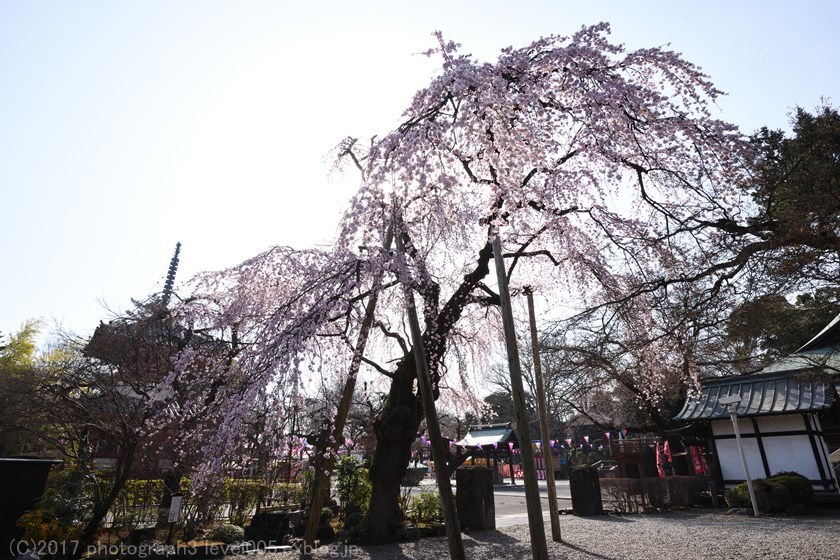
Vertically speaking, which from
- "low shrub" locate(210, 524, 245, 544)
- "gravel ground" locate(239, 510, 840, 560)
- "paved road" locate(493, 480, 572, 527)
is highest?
"low shrub" locate(210, 524, 245, 544)

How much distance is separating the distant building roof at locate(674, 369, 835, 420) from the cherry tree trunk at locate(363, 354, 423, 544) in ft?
30.4

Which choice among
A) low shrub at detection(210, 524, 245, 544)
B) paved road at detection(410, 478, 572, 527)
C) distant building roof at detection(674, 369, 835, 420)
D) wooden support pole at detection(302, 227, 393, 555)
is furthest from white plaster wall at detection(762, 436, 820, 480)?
low shrub at detection(210, 524, 245, 544)

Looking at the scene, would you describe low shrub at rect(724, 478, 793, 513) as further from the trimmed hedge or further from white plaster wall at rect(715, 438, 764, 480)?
white plaster wall at rect(715, 438, 764, 480)

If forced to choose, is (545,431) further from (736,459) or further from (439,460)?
(736,459)

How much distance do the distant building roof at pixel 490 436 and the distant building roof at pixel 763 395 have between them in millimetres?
12083

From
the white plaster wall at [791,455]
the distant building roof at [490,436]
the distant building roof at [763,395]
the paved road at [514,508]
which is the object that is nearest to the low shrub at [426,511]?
the paved road at [514,508]

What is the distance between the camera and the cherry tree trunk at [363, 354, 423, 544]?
338 inches

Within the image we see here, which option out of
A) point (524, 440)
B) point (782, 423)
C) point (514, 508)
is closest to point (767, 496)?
point (782, 423)

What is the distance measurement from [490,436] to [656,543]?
18794 mm

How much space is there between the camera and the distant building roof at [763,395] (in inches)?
453

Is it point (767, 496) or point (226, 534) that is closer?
point (226, 534)

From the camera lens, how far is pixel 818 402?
37.3 feet

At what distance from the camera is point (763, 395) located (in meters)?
12.6

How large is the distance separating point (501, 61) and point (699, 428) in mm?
14351
